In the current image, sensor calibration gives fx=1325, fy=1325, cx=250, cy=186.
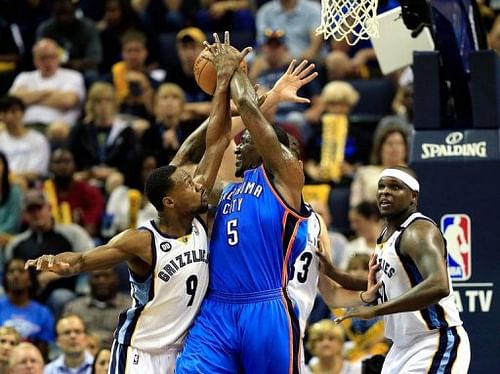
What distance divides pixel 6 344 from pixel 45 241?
6.14ft

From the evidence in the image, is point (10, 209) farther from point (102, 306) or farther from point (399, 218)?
point (399, 218)

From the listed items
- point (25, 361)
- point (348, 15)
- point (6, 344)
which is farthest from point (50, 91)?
point (348, 15)

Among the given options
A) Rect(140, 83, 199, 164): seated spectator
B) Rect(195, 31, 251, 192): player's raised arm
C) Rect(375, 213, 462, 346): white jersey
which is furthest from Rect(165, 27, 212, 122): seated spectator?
Rect(375, 213, 462, 346): white jersey

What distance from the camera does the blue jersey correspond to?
8055 mm

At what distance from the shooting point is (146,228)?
818 centimetres

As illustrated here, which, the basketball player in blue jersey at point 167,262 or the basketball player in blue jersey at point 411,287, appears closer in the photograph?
the basketball player in blue jersey at point 411,287

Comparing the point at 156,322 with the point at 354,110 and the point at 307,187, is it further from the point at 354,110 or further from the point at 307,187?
the point at 354,110

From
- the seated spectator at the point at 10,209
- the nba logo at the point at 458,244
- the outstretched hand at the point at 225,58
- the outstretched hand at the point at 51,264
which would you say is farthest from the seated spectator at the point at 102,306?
the outstretched hand at the point at 51,264

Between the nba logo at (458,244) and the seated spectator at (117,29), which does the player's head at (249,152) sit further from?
the seated spectator at (117,29)

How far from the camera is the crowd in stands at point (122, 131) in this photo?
1240 cm

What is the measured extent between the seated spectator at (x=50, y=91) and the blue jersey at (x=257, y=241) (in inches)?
300

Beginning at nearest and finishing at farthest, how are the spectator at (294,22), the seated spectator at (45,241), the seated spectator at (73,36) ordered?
the seated spectator at (45,241)
the spectator at (294,22)
the seated spectator at (73,36)

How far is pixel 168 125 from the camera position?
14.5 metres

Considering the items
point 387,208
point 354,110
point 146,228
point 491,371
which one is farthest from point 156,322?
point 354,110
